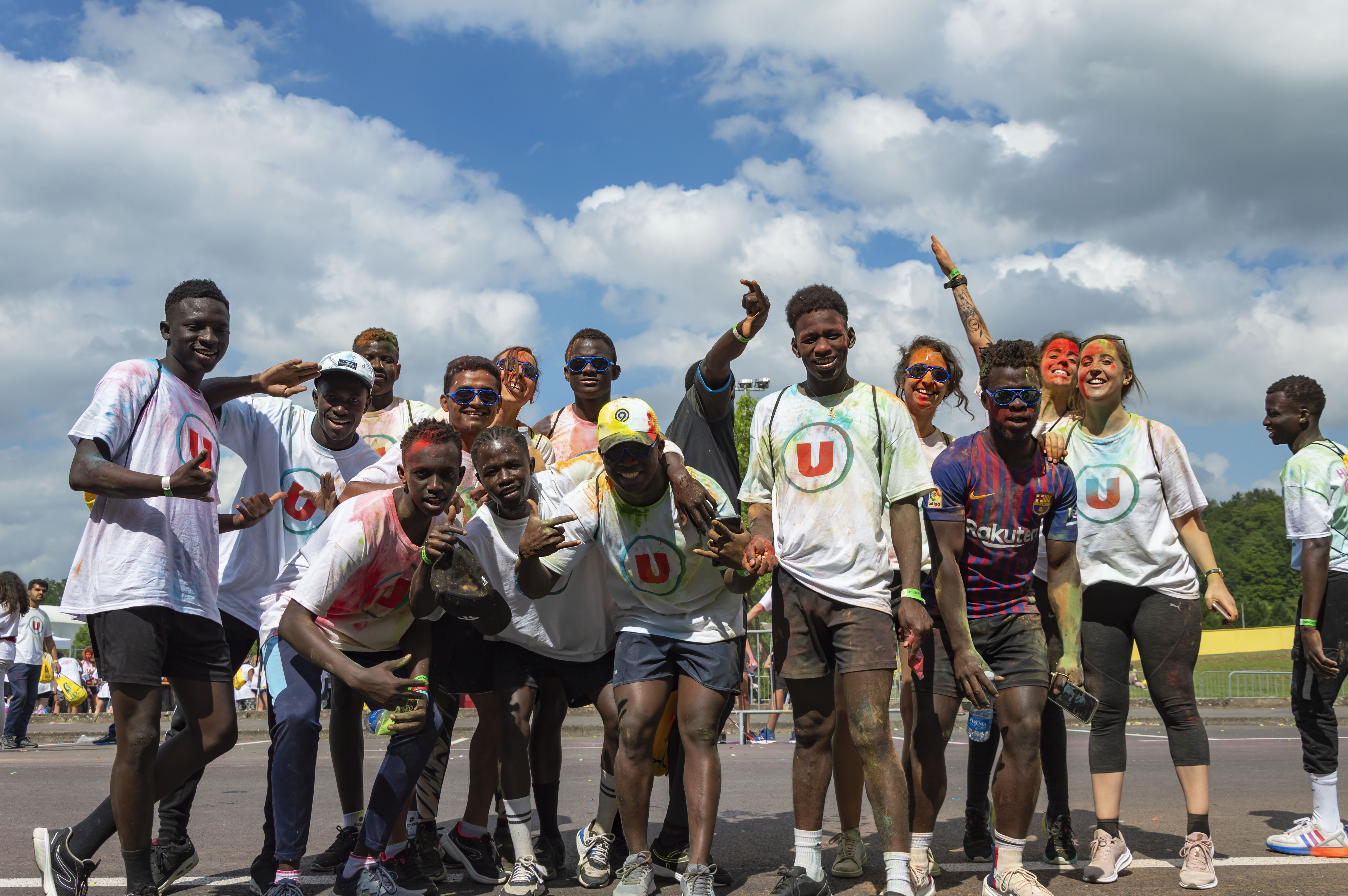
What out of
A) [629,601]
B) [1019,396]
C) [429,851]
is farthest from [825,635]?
[429,851]

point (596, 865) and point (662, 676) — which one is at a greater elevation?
point (662, 676)

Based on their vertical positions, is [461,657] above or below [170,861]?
above

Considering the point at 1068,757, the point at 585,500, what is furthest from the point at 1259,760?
the point at 585,500

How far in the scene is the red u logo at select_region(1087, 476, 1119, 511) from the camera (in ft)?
16.6

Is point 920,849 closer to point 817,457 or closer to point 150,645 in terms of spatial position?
point 817,457

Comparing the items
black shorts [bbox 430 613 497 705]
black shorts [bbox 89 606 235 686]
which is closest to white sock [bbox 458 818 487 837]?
black shorts [bbox 430 613 497 705]

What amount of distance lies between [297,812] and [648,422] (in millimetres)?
2133

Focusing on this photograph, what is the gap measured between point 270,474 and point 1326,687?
18.9 ft

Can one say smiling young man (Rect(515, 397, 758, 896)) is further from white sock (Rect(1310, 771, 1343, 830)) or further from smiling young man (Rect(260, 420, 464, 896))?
white sock (Rect(1310, 771, 1343, 830))

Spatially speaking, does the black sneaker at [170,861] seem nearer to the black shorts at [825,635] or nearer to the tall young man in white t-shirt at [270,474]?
the tall young man in white t-shirt at [270,474]

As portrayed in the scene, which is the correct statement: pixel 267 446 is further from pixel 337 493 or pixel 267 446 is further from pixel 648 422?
pixel 648 422

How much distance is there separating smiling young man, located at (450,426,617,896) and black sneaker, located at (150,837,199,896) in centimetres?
145

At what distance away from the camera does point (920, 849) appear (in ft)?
14.1

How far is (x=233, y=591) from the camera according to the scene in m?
4.87
